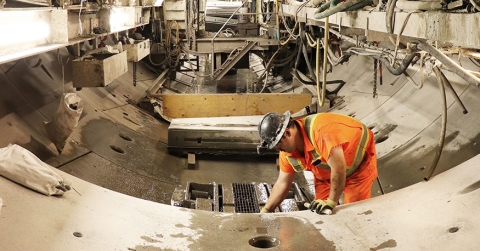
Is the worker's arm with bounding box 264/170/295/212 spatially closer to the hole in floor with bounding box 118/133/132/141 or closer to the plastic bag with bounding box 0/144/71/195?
the plastic bag with bounding box 0/144/71/195

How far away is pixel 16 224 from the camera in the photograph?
332 cm

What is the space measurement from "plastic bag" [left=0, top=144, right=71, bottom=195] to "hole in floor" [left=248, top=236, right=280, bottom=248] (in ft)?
4.76

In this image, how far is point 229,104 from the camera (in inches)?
383

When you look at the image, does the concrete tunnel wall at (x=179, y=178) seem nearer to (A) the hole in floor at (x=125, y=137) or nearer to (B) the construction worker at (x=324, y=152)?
(A) the hole in floor at (x=125, y=137)

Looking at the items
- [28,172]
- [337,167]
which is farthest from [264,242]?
[28,172]

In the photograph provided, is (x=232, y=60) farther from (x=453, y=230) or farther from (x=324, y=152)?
(x=453, y=230)

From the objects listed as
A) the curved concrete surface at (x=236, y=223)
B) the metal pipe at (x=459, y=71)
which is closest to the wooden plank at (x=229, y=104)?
the curved concrete surface at (x=236, y=223)

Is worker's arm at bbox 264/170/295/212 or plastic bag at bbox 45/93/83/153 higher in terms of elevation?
plastic bag at bbox 45/93/83/153

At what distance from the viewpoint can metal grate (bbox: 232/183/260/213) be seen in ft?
19.0

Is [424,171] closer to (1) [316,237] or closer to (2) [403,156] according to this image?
(2) [403,156]

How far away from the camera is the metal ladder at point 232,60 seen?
12.2 m

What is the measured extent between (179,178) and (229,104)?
247 cm

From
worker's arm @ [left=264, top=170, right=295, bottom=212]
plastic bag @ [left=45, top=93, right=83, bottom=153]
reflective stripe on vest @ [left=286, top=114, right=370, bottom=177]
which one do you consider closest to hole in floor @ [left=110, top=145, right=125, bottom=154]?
plastic bag @ [left=45, top=93, right=83, bottom=153]

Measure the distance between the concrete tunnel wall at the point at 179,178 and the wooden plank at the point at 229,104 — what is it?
51 cm
